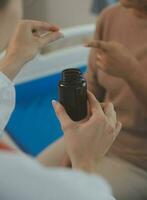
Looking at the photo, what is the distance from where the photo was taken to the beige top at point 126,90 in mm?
1143

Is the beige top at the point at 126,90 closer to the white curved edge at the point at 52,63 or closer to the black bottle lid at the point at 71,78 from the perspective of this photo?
the black bottle lid at the point at 71,78

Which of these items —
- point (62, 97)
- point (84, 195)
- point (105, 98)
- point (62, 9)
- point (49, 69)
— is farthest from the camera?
point (62, 9)

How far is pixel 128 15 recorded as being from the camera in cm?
119


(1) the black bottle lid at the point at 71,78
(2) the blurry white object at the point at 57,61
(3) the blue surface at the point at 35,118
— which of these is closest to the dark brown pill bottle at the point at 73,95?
(1) the black bottle lid at the point at 71,78

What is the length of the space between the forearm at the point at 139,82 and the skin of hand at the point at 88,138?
30 centimetres

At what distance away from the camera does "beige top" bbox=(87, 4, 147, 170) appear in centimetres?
114

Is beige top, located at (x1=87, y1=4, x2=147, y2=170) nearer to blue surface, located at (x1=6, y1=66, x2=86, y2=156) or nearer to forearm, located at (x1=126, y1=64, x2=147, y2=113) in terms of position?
forearm, located at (x1=126, y1=64, x2=147, y2=113)

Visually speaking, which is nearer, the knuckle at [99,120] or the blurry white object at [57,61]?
the knuckle at [99,120]

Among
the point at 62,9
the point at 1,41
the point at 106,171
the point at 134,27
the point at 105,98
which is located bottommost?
the point at 62,9

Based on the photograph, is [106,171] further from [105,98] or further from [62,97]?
[62,97]

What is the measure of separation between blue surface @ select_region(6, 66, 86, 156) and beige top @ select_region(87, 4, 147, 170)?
1.81 ft

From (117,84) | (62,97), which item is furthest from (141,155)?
(62,97)

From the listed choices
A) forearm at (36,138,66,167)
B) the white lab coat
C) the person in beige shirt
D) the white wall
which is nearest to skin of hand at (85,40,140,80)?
the person in beige shirt

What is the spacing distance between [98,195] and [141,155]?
70cm
